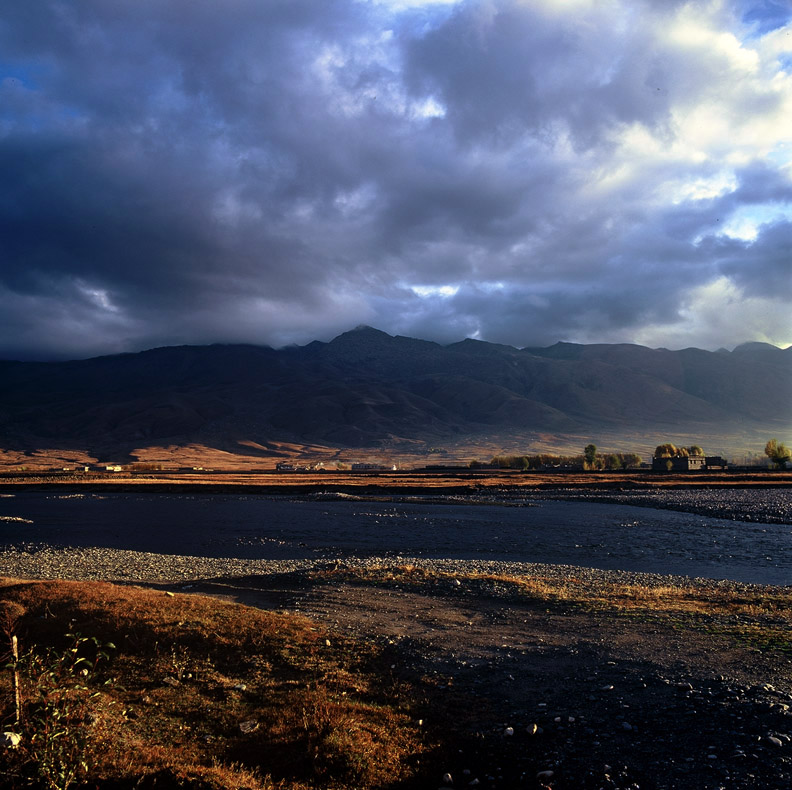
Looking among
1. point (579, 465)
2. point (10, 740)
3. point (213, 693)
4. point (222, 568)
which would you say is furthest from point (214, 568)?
point (579, 465)

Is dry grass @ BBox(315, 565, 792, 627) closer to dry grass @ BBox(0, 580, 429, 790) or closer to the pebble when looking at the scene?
the pebble

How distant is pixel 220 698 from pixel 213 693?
0.30m

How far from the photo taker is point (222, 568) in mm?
33438

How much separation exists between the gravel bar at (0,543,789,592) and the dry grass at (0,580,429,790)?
1241cm

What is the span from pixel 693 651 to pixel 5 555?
40750mm

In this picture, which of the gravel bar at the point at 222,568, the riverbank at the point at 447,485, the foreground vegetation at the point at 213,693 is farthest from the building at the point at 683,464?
the foreground vegetation at the point at 213,693

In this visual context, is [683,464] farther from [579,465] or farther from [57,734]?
[57,734]

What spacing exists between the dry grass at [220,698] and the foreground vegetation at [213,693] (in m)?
0.03

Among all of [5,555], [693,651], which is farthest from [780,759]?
[5,555]

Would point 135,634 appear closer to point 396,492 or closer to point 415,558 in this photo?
point 415,558

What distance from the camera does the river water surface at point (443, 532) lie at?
38.1 metres

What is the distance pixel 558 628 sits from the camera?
57.5 feet

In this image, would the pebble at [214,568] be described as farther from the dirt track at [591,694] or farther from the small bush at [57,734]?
the small bush at [57,734]

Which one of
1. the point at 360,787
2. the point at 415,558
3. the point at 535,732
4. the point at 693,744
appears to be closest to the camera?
the point at 360,787
